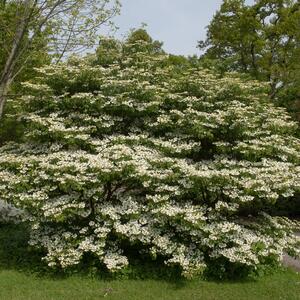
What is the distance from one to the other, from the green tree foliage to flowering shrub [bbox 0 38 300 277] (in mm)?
11637

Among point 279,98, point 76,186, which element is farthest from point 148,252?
point 279,98

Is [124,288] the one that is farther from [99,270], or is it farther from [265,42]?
[265,42]

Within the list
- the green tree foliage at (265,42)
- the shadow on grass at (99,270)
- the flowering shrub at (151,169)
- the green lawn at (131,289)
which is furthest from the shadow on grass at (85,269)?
the green tree foliage at (265,42)

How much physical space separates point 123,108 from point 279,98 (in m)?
13.4

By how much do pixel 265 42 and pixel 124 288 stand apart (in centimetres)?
1678

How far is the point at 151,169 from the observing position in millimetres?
8750

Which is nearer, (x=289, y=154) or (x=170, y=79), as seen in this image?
(x=289, y=154)

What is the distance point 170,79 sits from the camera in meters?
10.8

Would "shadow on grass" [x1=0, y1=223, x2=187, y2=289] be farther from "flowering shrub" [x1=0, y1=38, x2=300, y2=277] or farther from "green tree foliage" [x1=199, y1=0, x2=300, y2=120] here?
"green tree foliage" [x1=199, y1=0, x2=300, y2=120]

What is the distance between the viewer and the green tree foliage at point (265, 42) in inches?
855

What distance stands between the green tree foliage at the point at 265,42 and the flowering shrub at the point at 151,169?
1164 centimetres

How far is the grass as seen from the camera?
7.74 metres

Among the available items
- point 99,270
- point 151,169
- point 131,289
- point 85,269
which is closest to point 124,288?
point 131,289

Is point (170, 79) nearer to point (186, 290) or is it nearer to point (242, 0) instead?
point (186, 290)
